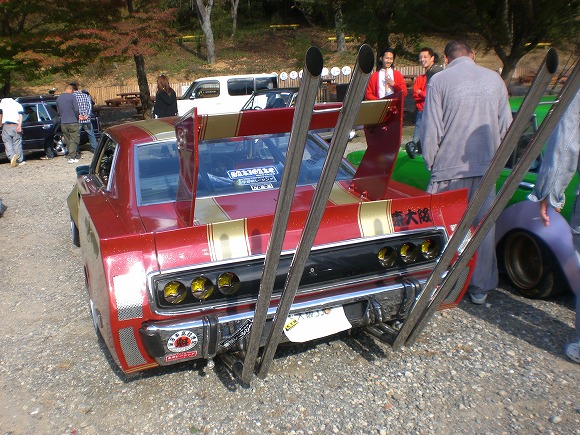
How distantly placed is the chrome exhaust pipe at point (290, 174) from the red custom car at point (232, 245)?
1.30ft

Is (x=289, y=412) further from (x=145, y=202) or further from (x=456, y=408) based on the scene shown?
(x=145, y=202)

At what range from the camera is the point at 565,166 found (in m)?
3.69

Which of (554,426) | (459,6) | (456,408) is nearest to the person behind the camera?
(554,426)

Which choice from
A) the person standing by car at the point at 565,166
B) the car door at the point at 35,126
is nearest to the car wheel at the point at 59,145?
the car door at the point at 35,126

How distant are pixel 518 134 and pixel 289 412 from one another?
1.86 metres

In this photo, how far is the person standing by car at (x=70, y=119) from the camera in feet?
44.5

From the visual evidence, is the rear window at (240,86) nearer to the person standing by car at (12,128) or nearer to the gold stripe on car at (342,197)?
the person standing by car at (12,128)

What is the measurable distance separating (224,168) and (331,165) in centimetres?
204

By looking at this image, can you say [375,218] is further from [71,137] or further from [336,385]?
[71,137]

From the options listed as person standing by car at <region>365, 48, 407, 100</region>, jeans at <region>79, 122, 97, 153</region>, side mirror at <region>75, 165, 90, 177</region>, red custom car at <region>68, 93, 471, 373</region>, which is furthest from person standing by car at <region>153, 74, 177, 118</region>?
red custom car at <region>68, 93, 471, 373</region>

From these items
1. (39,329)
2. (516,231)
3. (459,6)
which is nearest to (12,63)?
(459,6)

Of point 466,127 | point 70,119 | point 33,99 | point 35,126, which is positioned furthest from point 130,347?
point 33,99

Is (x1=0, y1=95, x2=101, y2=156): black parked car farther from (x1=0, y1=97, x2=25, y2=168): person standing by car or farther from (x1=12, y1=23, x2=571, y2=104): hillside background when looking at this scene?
(x1=12, y1=23, x2=571, y2=104): hillside background

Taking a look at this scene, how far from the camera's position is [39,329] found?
4461 millimetres
